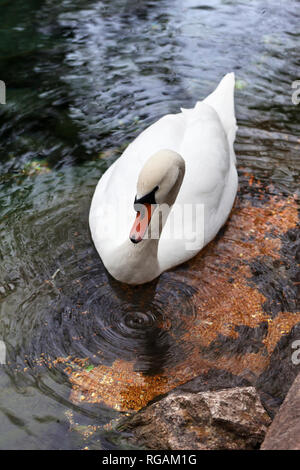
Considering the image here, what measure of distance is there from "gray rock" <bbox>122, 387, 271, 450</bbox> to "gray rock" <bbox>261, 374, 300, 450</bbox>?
19 centimetres

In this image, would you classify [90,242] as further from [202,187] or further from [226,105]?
[226,105]

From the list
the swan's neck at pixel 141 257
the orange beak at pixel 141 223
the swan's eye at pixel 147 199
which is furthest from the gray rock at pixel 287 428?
the swan's neck at pixel 141 257

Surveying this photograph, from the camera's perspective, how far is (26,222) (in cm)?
521

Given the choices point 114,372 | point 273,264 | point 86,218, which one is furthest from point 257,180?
point 114,372

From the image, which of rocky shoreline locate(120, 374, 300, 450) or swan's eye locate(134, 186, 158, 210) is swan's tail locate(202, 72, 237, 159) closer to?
swan's eye locate(134, 186, 158, 210)

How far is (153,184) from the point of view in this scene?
3.75 m

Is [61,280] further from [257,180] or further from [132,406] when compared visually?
[257,180]

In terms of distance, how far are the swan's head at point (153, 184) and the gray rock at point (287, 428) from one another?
4.80 ft

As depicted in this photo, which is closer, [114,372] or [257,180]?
[114,372]

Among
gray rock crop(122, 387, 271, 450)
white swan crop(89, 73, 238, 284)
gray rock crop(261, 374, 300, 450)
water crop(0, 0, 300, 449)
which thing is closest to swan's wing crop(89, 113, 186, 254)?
white swan crop(89, 73, 238, 284)

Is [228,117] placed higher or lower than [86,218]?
higher

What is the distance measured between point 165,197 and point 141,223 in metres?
0.32

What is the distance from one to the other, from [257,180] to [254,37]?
3744 mm
